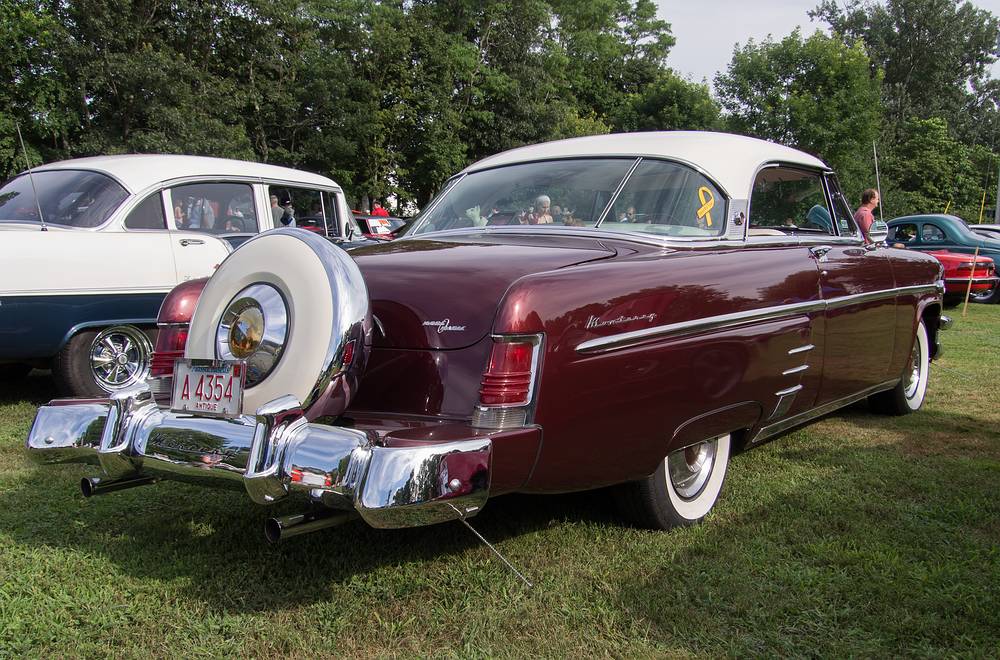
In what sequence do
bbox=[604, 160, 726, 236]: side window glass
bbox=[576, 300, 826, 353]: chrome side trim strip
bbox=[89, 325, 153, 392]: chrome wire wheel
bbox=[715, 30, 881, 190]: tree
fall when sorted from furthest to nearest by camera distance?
bbox=[715, 30, 881, 190]: tree → bbox=[89, 325, 153, 392]: chrome wire wheel → bbox=[604, 160, 726, 236]: side window glass → bbox=[576, 300, 826, 353]: chrome side trim strip

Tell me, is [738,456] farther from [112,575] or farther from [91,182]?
[91,182]

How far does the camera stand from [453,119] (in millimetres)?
30016

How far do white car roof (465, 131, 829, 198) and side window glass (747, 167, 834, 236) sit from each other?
112 mm

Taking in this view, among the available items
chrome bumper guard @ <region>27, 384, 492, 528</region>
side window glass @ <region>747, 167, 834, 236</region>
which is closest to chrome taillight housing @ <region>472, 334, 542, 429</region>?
chrome bumper guard @ <region>27, 384, 492, 528</region>

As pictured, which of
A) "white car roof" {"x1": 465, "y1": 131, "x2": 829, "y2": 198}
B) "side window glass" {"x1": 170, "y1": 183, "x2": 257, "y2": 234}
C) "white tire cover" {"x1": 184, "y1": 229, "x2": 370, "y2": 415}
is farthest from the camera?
"side window glass" {"x1": 170, "y1": 183, "x2": 257, "y2": 234}

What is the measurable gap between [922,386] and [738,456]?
2.18 m

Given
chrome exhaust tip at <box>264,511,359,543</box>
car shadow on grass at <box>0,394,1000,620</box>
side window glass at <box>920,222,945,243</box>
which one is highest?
side window glass at <box>920,222,945,243</box>

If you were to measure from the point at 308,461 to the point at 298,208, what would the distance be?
5795 millimetres

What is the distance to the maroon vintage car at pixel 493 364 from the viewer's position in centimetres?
244

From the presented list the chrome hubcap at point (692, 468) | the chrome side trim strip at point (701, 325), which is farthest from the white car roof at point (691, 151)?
the chrome hubcap at point (692, 468)

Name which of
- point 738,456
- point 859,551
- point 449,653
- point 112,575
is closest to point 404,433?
point 449,653

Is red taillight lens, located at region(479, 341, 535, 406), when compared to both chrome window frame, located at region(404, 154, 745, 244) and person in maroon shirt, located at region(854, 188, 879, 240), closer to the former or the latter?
chrome window frame, located at region(404, 154, 745, 244)

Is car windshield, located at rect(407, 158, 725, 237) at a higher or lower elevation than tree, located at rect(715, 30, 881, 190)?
lower

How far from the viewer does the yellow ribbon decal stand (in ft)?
12.2
